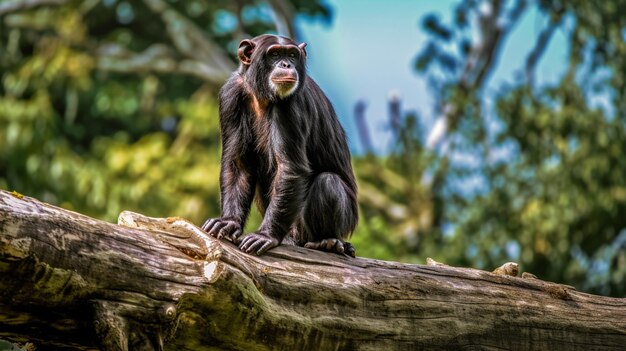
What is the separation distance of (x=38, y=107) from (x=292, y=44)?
17.9 metres

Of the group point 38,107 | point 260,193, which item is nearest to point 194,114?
point 38,107

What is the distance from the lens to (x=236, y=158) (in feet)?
30.3

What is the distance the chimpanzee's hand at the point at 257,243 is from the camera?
7.66 m

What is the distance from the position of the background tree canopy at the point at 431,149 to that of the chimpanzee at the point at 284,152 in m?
9.90

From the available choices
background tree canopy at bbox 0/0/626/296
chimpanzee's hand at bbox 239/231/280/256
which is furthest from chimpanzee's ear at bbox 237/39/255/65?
background tree canopy at bbox 0/0/626/296

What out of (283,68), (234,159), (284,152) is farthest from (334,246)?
(283,68)

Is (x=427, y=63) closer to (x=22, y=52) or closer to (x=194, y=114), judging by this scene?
(x=194, y=114)

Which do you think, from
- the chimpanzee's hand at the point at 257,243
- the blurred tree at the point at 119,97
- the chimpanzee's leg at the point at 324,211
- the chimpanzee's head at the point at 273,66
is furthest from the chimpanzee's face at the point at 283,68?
the blurred tree at the point at 119,97

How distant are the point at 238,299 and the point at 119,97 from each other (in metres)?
29.4

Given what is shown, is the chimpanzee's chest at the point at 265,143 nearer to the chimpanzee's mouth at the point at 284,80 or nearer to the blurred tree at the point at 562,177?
the chimpanzee's mouth at the point at 284,80

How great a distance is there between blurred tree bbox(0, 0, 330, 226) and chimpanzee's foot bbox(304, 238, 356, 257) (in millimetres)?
15647

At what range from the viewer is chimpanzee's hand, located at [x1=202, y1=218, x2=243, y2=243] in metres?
7.99

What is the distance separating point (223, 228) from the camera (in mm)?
8047

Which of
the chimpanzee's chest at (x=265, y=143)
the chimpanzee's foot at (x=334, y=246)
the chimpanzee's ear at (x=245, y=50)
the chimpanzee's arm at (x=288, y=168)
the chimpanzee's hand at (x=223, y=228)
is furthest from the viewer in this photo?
the chimpanzee's ear at (x=245, y=50)
